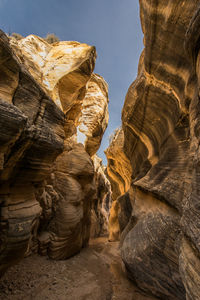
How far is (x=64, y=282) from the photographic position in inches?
175

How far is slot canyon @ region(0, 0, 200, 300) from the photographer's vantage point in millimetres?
2590

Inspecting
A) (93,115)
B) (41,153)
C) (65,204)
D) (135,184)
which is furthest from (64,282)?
(93,115)

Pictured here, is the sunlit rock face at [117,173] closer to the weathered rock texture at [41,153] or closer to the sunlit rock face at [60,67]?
the weathered rock texture at [41,153]

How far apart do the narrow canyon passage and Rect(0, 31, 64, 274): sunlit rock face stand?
0.82m

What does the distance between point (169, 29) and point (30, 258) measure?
8.56m

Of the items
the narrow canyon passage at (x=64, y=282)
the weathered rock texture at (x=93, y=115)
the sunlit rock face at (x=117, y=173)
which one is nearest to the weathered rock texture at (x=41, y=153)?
the narrow canyon passage at (x=64, y=282)

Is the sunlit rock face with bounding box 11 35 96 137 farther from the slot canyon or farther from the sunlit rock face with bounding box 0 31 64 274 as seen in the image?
the sunlit rock face with bounding box 0 31 64 274

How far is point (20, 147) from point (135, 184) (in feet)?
13.0

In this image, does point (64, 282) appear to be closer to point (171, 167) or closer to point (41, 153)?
point (41, 153)

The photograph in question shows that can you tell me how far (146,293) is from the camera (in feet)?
10.3

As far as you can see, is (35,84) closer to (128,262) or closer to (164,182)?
(164,182)

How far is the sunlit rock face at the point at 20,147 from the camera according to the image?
124 inches

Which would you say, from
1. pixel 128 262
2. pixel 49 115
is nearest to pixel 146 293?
pixel 128 262

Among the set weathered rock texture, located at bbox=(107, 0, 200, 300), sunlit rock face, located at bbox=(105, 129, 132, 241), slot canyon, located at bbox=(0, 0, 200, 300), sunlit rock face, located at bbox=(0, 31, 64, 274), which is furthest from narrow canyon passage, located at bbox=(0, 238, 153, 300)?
sunlit rock face, located at bbox=(105, 129, 132, 241)
